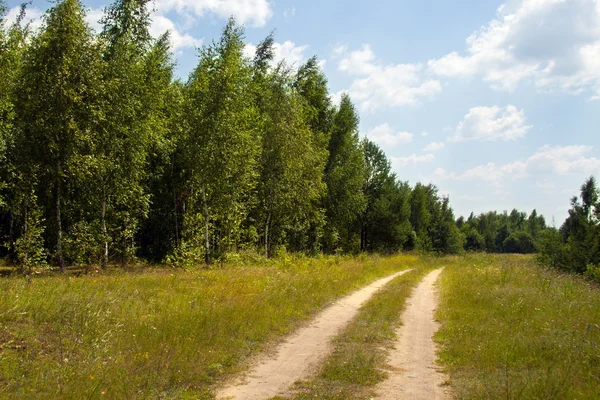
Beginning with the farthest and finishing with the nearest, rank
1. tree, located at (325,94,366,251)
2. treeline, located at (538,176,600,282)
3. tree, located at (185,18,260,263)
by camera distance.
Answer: tree, located at (325,94,366,251) → treeline, located at (538,176,600,282) → tree, located at (185,18,260,263)

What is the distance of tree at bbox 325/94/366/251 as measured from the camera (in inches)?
1509

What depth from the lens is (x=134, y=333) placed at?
26.7ft

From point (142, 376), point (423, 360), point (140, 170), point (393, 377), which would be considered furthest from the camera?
point (140, 170)

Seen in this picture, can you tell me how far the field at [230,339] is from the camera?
20.1 ft

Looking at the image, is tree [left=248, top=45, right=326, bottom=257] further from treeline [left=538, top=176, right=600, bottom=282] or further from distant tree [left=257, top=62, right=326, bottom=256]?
treeline [left=538, top=176, right=600, bottom=282]

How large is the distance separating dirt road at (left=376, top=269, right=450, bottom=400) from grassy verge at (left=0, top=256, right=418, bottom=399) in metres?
2.74

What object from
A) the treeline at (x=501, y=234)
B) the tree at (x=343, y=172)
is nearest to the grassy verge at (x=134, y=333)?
the tree at (x=343, y=172)

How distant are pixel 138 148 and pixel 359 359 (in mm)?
15883

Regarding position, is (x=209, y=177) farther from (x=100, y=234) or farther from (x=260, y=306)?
(x=260, y=306)

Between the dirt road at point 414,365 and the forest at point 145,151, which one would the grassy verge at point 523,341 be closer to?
the dirt road at point 414,365

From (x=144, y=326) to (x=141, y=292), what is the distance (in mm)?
3862

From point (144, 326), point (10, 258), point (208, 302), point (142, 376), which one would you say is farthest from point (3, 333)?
point (10, 258)

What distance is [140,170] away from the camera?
68.2 feet

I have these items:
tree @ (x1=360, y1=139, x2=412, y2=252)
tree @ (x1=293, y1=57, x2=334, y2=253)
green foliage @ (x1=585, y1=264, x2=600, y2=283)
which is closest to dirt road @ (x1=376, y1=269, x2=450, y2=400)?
green foliage @ (x1=585, y1=264, x2=600, y2=283)
